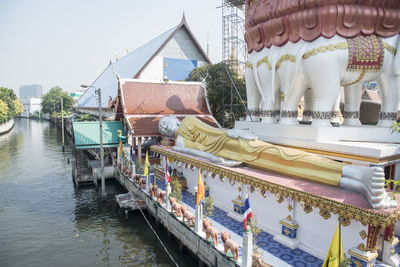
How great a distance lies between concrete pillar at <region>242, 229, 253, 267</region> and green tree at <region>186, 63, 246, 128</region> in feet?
65.8

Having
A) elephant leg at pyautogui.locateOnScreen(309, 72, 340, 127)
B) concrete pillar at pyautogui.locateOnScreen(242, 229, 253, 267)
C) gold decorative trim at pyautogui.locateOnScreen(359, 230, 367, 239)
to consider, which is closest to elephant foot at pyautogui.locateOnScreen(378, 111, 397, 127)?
elephant leg at pyautogui.locateOnScreen(309, 72, 340, 127)

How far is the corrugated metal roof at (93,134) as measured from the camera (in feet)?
70.8

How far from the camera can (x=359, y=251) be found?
26.0 ft

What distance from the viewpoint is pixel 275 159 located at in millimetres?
10789

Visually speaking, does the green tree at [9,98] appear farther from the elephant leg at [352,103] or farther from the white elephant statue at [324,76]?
the elephant leg at [352,103]

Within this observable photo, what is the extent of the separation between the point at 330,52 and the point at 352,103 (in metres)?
3.32

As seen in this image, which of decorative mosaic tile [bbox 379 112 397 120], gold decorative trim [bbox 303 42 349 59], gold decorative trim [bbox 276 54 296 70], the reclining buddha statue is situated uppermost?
gold decorative trim [bbox 303 42 349 59]

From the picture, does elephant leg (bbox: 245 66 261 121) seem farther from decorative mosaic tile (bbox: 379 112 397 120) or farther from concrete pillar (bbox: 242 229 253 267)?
concrete pillar (bbox: 242 229 253 267)

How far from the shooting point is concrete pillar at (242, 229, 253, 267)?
822 cm

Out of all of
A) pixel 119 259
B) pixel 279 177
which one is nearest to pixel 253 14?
pixel 279 177

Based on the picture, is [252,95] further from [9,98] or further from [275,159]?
[9,98]

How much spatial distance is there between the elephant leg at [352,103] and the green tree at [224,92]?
48.5 feet

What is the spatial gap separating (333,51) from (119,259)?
11.9 meters

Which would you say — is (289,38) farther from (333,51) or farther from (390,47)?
(390,47)
